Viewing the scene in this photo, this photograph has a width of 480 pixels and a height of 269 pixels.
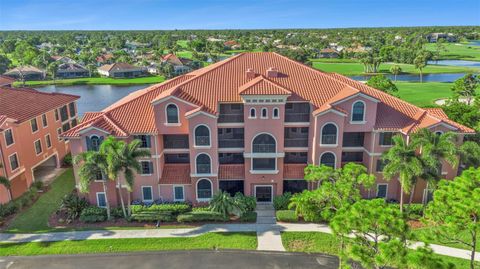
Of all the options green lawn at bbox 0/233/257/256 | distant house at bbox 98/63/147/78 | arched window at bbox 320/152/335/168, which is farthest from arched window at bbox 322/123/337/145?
distant house at bbox 98/63/147/78

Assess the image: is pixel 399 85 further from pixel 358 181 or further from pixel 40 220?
pixel 40 220

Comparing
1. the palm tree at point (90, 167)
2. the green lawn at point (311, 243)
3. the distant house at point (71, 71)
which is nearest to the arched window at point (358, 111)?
the green lawn at point (311, 243)

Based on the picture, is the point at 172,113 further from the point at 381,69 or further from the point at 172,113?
the point at 381,69

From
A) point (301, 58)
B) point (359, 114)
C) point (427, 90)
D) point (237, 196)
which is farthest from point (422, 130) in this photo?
point (301, 58)

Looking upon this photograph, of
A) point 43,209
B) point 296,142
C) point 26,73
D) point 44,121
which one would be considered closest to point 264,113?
point 296,142

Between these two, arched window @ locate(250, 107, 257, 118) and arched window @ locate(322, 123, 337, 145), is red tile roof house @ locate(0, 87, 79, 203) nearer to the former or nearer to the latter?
arched window @ locate(250, 107, 257, 118)

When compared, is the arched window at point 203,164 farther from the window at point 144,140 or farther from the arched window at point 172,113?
the window at point 144,140
